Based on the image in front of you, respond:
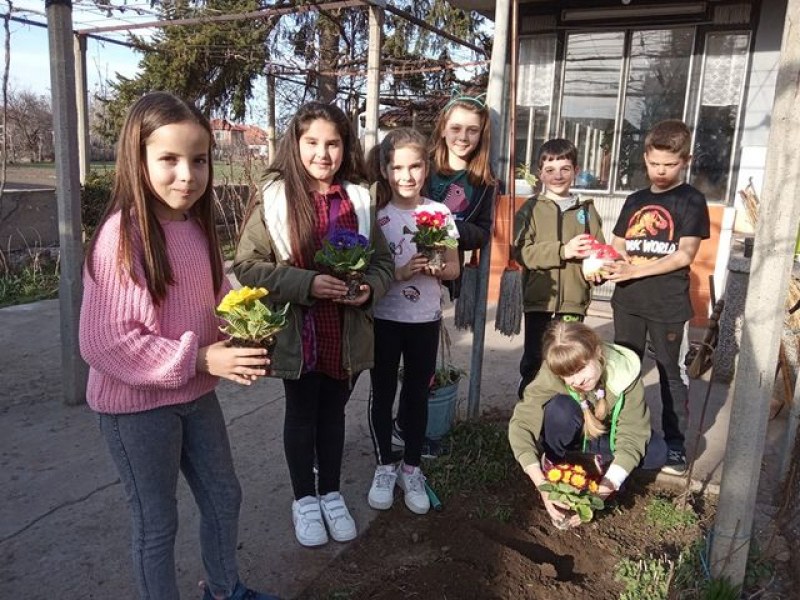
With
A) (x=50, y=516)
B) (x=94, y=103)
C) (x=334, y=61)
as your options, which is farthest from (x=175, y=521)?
(x=94, y=103)

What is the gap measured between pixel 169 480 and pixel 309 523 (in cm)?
89

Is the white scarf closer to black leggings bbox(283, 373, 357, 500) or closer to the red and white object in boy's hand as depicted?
black leggings bbox(283, 373, 357, 500)

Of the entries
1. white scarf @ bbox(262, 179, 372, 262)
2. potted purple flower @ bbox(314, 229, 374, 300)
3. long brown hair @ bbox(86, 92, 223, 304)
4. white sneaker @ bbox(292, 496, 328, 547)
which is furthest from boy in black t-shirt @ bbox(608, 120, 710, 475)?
long brown hair @ bbox(86, 92, 223, 304)

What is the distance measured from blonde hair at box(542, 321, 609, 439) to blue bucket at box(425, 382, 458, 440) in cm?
74

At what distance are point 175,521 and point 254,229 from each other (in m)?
1.05

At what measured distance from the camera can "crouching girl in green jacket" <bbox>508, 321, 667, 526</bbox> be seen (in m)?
2.57

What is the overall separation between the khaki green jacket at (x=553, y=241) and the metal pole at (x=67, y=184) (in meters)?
2.69

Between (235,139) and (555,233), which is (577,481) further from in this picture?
(235,139)

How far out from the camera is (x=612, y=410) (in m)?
2.73

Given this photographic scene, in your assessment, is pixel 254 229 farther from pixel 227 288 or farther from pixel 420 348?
pixel 420 348

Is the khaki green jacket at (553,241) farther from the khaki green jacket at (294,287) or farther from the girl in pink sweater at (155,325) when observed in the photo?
the girl in pink sweater at (155,325)

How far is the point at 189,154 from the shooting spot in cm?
170

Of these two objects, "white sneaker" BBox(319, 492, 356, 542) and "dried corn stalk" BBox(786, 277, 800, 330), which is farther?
"dried corn stalk" BBox(786, 277, 800, 330)

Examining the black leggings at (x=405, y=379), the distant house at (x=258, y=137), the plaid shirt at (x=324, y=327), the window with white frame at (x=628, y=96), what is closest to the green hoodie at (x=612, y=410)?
the black leggings at (x=405, y=379)
